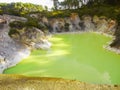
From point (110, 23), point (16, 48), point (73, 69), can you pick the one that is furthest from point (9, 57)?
point (110, 23)

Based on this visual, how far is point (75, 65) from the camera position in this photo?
86.9 ft

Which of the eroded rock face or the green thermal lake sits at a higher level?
the eroded rock face

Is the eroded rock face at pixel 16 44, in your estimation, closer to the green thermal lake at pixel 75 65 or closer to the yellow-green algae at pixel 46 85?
the green thermal lake at pixel 75 65

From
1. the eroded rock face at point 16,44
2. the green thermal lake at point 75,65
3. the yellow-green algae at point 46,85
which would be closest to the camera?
the yellow-green algae at point 46,85

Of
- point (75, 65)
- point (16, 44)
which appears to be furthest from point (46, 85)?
point (16, 44)

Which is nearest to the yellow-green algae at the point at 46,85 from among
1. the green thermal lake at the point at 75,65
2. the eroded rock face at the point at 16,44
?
the green thermal lake at the point at 75,65

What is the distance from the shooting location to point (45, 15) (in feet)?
192

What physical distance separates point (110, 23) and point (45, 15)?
16364 mm

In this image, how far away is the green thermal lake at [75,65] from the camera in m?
22.8

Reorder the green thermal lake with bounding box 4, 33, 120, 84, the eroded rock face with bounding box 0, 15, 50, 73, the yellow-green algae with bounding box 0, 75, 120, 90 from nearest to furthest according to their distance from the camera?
the yellow-green algae with bounding box 0, 75, 120, 90 → the green thermal lake with bounding box 4, 33, 120, 84 → the eroded rock face with bounding box 0, 15, 50, 73

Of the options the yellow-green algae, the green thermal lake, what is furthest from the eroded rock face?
the yellow-green algae

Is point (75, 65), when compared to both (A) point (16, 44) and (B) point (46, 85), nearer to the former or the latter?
(B) point (46, 85)

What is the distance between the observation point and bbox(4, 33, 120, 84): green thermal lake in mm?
22812

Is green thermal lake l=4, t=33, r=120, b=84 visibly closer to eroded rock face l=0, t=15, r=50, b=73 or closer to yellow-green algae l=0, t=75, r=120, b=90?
eroded rock face l=0, t=15, r=50, b=73
